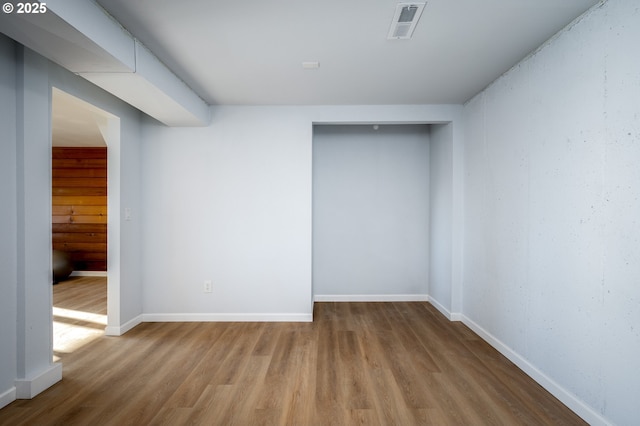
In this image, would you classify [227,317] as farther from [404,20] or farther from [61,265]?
[61,265]

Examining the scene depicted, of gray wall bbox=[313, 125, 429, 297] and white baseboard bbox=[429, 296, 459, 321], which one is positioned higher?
gray wall bbox=[313, 125, 429, 297]

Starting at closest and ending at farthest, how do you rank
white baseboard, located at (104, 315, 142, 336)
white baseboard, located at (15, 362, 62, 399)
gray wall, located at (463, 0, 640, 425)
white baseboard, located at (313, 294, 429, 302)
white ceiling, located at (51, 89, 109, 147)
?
gray wall, located at (463, 0, 640, 425)
white baseboard, located at (15, 362, 62, 399)
white ceiling, located at (51, 89, 109, 147)
white baseboard, located at (104, 315, 142, 336)
white baseboard, located at (313, 294, 429, 302)

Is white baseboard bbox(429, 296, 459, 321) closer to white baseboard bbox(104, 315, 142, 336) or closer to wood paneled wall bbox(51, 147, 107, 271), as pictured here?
white baseboard bbox(104, 315, 142, 336)

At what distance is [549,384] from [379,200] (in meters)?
2.82

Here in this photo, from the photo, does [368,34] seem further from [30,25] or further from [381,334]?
[381,334]

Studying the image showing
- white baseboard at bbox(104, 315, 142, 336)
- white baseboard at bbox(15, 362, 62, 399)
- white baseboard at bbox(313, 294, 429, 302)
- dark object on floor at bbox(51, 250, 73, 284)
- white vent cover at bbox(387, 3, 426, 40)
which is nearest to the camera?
white vent cover at bbox(387, 3, 426, 40)

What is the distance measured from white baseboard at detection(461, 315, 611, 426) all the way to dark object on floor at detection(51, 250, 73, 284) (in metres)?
6.55

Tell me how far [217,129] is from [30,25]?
85.8 inches

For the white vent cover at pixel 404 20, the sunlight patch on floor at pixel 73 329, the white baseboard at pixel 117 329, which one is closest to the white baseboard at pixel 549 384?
the white vent cover at pixel 404 20

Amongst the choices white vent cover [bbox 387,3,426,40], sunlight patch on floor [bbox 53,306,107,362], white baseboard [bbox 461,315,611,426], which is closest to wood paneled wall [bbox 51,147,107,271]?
sunlight patch on floor [bbox 53,306,107,362]

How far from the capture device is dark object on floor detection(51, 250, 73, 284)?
223 inches

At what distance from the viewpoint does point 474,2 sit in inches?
73.9

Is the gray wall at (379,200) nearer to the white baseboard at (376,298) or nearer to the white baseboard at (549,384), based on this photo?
the white baseboard at (376,298)

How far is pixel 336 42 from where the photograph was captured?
2330 millimetres
